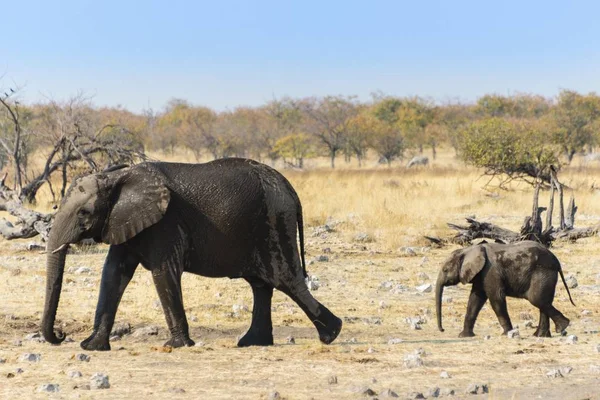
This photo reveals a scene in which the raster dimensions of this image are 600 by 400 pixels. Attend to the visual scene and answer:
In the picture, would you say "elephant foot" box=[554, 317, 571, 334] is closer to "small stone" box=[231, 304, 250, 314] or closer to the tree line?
"small stone" box=[231, 304, 250, 314]

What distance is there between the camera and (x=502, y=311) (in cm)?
1056

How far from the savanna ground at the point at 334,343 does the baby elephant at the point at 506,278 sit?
334mm

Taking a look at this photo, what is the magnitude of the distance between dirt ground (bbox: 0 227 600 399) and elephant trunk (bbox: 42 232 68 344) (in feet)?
0.73

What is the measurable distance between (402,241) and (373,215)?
3535 millimetres

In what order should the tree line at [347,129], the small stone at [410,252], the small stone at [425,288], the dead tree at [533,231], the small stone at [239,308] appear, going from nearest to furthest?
1. the small stone at [239,308]
2. the small stone at [425,288]
3. the dead tree at [533,231]
4. the small stone at [410,252]
5. the tree line at [347,129]

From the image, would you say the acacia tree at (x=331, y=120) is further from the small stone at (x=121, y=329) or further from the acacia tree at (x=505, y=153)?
the small stone at (x=121, y=329)

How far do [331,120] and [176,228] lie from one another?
61.2m

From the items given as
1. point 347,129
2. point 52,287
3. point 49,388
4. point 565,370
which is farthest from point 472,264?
point 347,129

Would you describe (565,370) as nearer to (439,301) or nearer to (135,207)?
(439,301)

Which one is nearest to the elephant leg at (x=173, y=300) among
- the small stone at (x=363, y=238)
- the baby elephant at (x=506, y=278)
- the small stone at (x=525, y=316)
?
the baby elephant at (x=506, y=278)

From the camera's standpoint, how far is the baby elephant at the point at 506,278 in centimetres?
1054

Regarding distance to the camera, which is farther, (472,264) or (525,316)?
(525,316)

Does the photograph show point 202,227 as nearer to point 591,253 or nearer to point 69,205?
point 69,205

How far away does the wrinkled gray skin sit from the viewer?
911 centimetres
